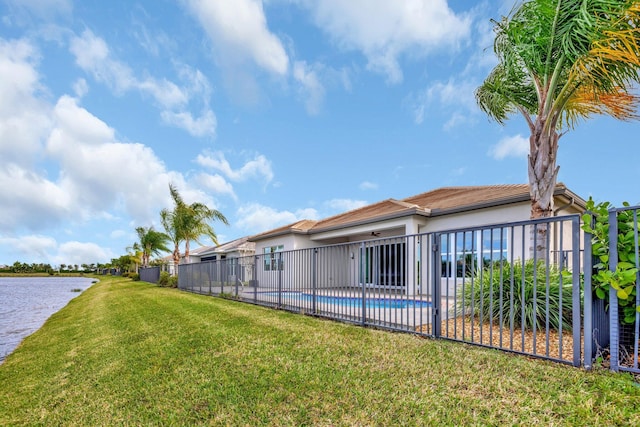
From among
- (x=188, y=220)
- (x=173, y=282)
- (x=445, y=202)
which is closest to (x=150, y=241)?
(x=188, y=220)

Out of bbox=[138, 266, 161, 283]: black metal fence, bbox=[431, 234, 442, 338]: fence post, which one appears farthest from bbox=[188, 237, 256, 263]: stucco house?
bbox=[431, 234, 442, 338]: fence post

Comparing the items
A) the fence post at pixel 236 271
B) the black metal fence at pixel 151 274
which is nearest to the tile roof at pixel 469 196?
the fence post at pixel 236 271

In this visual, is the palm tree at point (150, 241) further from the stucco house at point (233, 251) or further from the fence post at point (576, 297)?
the fence post at point (576, 297)

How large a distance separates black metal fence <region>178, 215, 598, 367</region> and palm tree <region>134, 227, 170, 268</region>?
1409 inches

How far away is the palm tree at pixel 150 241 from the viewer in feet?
141

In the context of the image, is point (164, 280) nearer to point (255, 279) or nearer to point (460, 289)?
point (255, 279)

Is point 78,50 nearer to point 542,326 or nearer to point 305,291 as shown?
point 305,291

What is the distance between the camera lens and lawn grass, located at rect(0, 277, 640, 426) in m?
3.02

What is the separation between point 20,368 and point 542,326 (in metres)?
9.09

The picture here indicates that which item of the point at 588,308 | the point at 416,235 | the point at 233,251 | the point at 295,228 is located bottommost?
the point at 233,251

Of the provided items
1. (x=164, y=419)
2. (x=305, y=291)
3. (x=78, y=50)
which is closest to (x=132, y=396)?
(x=164, y=419)

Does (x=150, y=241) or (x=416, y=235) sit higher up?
(x=416, y=235)

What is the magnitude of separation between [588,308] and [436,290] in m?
2.02

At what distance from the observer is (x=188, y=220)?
25109 millimetres
